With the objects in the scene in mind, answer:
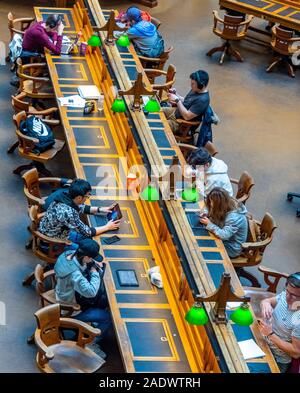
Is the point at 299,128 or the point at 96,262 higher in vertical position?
the point at 96,262

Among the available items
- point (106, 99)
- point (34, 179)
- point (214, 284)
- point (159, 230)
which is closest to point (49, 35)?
point (106, 99)

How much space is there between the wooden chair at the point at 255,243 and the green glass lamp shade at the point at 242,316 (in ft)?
6.52

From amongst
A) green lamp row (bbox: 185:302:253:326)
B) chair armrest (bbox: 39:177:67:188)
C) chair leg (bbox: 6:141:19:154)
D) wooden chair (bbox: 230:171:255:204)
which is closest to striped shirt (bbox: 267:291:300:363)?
green lamp row (bbox: 185:302:253:326)

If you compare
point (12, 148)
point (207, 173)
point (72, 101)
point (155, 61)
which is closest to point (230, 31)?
point (155, 61)

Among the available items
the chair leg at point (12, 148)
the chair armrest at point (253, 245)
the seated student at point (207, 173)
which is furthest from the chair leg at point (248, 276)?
the chair leg at point (12, 148)

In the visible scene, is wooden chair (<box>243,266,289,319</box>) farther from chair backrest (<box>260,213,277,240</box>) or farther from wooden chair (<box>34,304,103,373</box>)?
wooden chair (<box>34,304,103,373</box>)

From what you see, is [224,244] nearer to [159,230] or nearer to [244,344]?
[159,230]

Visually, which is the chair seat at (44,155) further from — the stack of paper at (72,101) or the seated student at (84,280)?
the seated student at (84,280)

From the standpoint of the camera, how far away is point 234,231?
9.80 metres

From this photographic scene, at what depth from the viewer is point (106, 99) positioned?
40.4 ft

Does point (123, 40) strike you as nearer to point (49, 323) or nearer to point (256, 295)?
point (256, 295)

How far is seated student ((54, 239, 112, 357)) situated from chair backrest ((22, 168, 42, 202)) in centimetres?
156

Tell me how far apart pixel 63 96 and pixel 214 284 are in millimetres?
4459

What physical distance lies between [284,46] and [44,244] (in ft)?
24.4
